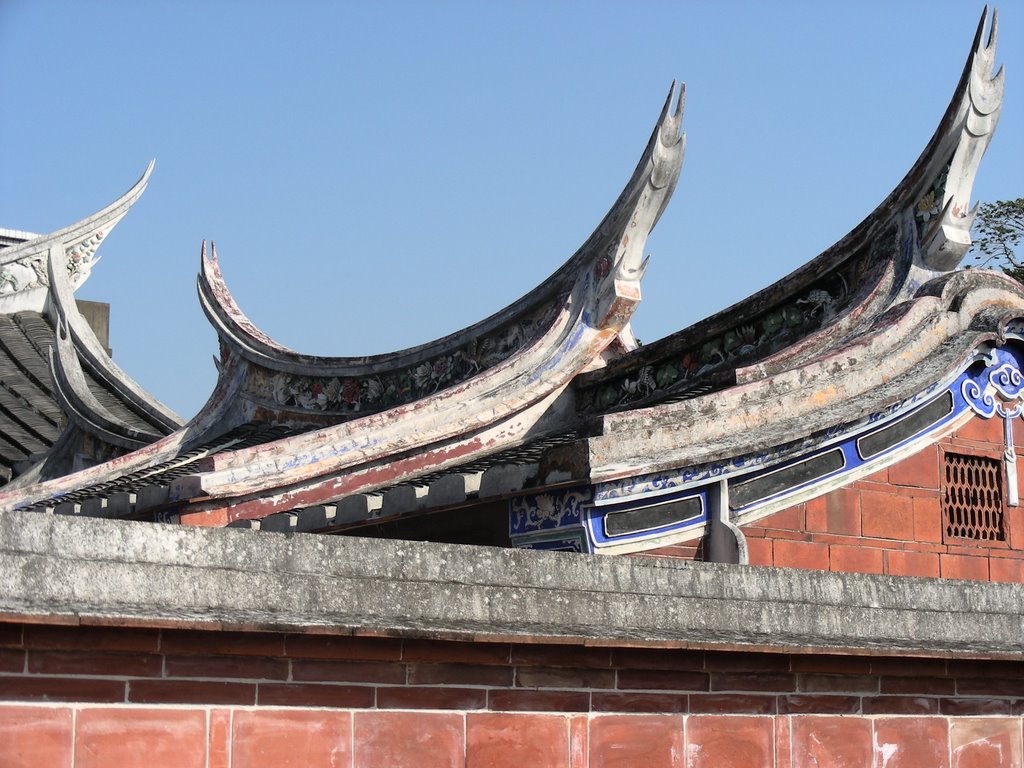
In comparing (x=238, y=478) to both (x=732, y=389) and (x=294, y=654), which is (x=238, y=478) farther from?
(x=294, y=654)

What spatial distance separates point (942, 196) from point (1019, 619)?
3.70 meters

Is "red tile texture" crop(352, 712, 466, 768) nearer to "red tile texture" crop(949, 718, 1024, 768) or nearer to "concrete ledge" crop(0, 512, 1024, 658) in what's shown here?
"concrete ledge" crop(0, 512, 1024, 658)

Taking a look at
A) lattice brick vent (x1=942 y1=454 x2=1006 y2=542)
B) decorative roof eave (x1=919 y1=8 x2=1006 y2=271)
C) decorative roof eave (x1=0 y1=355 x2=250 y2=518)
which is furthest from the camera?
decorative roof eave (x1=0 y1=355 x2=250 y2=518)

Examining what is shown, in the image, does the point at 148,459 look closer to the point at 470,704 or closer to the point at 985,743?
the point at 985,743

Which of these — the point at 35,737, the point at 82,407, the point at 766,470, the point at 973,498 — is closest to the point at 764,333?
the point at 973,498

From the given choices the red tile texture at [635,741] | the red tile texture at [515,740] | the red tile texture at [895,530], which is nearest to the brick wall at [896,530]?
the red tile texture at [895,530]

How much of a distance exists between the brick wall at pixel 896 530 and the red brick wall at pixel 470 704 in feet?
7.89

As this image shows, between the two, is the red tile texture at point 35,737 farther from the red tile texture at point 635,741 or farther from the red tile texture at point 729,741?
the red tile texture at point 729,741

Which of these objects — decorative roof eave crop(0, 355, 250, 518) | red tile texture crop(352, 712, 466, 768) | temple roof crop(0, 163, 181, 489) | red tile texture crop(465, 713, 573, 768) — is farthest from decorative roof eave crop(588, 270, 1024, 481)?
temple roof crop(0, 163, 181, 489)

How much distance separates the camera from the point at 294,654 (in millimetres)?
3643

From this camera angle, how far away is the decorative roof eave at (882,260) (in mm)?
8227

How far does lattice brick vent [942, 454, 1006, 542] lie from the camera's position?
796 centimetres

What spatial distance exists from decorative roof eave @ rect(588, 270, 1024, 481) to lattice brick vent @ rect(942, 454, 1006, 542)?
59cm

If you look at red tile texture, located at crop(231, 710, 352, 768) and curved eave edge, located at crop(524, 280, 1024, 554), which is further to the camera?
curved eave edge, located at crop(524, 280, 1024, 554)
